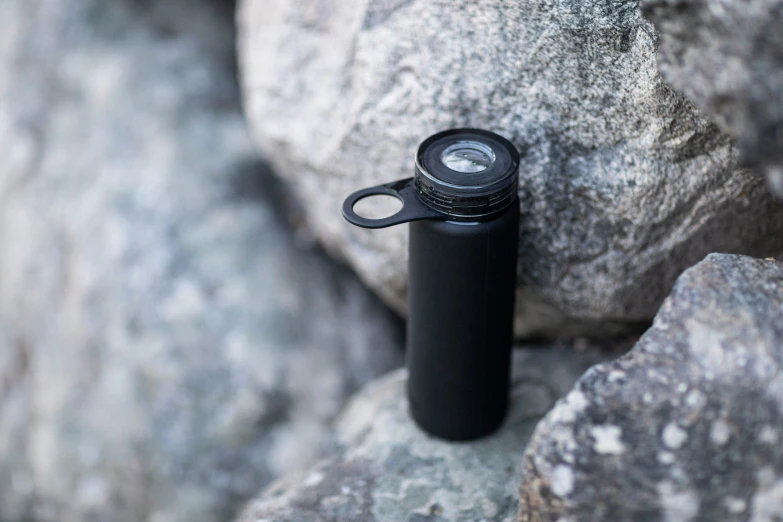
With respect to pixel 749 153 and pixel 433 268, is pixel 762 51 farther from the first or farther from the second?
pixel 433 268

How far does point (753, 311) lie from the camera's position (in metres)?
1.28

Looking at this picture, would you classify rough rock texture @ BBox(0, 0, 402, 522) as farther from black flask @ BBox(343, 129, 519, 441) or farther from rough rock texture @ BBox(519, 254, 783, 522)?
rough rock texture @ BBox(519, 254, 783, 522)

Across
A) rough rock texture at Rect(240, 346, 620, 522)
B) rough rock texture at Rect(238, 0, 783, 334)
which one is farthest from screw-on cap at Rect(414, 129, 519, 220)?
rough rock texture at Rect(240, 346, 620, 522)

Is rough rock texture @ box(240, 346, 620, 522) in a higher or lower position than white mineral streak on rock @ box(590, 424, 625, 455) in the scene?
lower

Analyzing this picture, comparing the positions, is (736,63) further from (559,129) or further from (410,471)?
(410,471)

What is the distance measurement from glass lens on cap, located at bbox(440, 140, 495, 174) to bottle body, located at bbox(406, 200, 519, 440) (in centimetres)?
10

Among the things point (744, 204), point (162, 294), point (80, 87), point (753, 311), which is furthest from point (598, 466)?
point (80, 87)

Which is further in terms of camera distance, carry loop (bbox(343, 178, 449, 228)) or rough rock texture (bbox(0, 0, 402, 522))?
rough rock texture (bbox(0, 0, 402, 522))

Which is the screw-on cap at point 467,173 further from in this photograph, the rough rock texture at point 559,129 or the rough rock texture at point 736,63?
the rough rock texture at point 736,63

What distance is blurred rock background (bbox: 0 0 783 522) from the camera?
124 cm

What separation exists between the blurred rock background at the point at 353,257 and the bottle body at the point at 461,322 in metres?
0.09

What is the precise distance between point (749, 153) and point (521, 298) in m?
0.86

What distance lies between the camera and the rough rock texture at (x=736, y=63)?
1.10 metres

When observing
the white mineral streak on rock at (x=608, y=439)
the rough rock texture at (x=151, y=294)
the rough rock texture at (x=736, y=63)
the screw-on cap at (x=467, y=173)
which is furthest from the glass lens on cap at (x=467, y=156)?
the rough rock texture at (x=151, y=294)
